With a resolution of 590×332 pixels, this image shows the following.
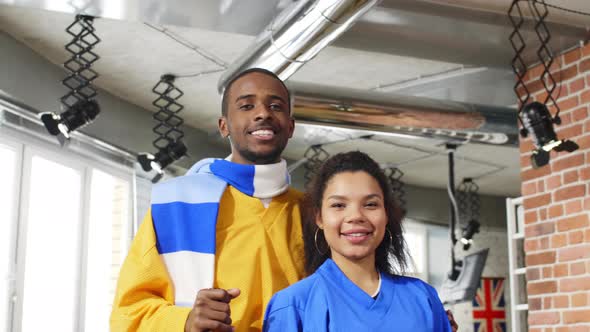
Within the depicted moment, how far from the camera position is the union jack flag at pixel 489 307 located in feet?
22.8

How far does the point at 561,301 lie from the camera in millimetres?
3312

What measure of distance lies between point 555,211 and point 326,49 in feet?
4.01

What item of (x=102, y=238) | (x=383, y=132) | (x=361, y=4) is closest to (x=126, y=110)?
(x=102, y=238)

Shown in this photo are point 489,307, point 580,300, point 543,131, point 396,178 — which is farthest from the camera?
point 489,307

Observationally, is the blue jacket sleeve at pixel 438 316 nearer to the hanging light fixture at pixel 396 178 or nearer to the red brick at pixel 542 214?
the red brick at pixel 542 214

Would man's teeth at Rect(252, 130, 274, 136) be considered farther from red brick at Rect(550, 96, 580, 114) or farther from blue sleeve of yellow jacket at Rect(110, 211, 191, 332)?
red brick at Rect(550, 96, 580, 114)

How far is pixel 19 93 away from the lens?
3.76m

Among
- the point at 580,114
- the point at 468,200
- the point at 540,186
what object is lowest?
the point at 540,186

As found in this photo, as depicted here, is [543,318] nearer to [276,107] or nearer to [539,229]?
[539,229]

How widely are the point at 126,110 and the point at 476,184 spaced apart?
128 inches

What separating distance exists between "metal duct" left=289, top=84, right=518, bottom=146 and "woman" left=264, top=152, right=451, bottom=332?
1927mm

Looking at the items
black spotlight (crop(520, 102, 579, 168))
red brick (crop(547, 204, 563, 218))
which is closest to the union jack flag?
red brick (crop(547, 204, 563, 218))

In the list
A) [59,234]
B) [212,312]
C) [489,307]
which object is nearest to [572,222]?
[212,312]

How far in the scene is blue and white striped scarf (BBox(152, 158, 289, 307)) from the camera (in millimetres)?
1485
